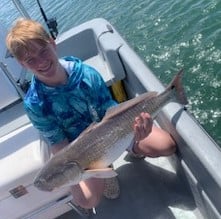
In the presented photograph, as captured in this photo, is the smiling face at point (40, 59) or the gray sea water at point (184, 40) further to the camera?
the gray sea water at point (184, 40)

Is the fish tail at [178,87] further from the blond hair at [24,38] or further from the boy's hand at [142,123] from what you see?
the blond hair at [24,38]

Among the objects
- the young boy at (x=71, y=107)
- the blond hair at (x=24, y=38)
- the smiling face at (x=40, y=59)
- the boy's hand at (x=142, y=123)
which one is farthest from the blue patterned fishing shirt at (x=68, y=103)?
the boy's hand at (x=142, y=123)

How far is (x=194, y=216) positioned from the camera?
3311 mm

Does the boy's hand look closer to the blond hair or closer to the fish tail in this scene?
the fish tail

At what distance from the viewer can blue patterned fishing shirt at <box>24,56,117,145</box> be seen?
3357mm

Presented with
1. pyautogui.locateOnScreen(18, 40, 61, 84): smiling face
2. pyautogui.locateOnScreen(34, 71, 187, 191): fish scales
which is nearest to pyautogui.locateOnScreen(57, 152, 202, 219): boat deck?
pyautogui.locateOnScreen(34, 71, 187, 191): fish scales

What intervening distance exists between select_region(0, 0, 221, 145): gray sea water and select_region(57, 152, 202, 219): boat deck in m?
1.35

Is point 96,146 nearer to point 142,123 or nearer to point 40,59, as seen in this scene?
point 142,123

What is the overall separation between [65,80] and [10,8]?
10.4 meters

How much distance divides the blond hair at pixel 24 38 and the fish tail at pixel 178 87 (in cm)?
97

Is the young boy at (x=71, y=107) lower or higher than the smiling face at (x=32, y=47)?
lower

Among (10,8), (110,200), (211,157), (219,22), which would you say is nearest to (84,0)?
(10,8)

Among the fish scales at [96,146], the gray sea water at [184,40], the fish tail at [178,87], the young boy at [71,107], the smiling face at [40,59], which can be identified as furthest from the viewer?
the gray sea water at [184,40]

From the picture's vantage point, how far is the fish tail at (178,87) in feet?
10.4
